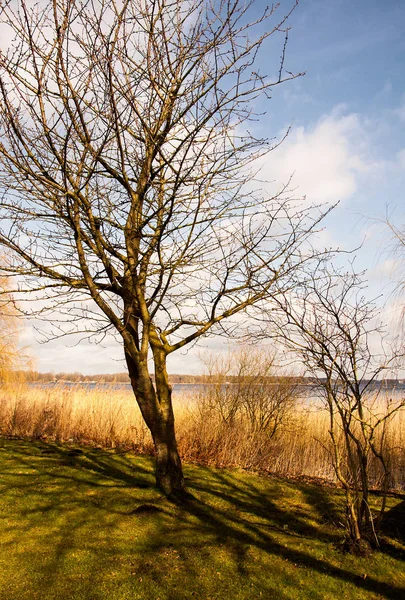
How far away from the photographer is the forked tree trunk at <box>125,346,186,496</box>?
15.3 feet

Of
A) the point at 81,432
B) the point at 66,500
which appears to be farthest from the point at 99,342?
the point at 81,432

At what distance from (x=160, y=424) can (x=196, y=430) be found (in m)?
3.10

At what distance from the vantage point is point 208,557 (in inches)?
135

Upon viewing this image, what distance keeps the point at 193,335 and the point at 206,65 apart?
273 centimetres

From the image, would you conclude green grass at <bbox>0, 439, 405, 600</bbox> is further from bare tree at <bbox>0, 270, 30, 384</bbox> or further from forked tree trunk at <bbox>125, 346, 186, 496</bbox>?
bare tree at <bbox>0, 270, 30, 384</bbox>

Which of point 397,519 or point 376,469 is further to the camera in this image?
point 376,469

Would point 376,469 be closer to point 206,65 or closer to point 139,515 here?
point 139,515

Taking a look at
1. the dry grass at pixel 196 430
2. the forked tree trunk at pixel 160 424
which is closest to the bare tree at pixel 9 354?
the dry grass at pixel 196 430

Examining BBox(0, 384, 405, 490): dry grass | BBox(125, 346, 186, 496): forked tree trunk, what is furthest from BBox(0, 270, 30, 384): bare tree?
BBox(125, 346, 186, 496): forked tree trunk

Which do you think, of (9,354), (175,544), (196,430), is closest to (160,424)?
(175,544)

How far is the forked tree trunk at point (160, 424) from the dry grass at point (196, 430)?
2.33m

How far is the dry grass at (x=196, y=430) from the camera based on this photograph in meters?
7.28

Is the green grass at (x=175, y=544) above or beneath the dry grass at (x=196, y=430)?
beneath

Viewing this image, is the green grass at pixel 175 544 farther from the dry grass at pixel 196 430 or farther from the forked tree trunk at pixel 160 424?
the dry grass at pixel 196 430
